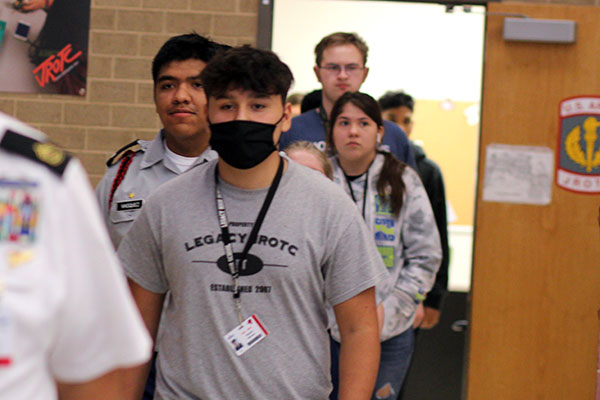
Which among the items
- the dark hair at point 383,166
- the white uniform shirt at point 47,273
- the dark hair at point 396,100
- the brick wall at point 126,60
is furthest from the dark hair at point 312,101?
the white uniform shirt at point 47,273

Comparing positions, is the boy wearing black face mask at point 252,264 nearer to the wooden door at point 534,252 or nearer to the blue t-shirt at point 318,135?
the blue t-shirt at point 318,135

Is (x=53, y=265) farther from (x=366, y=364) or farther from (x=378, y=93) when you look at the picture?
(x=378, y=93)

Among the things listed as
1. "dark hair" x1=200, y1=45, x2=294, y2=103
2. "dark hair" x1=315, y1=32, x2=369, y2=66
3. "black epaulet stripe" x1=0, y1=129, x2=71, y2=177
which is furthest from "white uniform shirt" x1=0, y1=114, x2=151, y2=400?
"dark hair" x1=315, y1=32, x2=369, y2=66

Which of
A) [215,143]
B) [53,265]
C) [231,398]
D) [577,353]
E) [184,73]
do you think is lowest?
[577,353]

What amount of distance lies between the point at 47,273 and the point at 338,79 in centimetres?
299

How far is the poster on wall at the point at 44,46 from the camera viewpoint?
15.9 feet

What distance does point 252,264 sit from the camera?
2.09m

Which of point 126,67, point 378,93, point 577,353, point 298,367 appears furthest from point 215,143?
point 378,93

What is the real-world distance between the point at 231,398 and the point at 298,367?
18cm

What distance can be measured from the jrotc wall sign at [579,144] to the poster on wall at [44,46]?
9.20ft

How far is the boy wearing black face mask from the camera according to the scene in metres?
2.08

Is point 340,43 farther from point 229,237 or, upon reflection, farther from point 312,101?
point 229,237

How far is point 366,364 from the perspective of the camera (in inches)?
87.4

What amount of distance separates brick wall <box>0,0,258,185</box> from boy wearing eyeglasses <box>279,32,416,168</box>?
1011 mm
